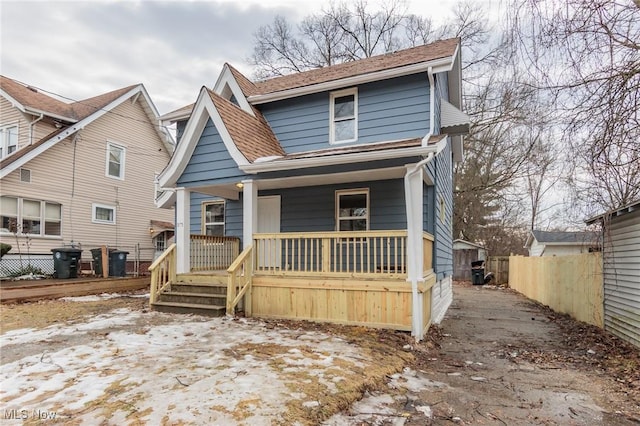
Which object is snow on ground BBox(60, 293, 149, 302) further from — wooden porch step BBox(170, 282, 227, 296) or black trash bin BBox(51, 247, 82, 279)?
wooden porch step BBox(170, 282, 227, 296)

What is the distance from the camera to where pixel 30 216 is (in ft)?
43.9

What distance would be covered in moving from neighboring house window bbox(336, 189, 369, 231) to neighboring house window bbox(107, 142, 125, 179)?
1173 cm

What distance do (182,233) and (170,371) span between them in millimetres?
4615

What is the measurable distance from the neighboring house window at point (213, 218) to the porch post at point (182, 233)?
7.83 feet

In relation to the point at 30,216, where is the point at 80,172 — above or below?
above

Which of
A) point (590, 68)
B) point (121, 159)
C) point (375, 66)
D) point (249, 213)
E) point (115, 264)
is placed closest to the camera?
point (590, 68)

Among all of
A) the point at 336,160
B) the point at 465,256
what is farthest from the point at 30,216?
the point at 465,256

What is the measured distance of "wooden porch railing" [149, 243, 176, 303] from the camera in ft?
26.7

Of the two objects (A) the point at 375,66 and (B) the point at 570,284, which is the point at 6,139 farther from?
(B) the point at 570,284

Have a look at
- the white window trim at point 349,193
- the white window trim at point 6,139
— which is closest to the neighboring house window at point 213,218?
the white window trim at point 349,193

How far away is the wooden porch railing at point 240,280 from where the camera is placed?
7281mm

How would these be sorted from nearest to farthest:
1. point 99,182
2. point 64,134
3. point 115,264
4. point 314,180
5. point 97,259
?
point 314,180, point 115,264, point 97,259, point 64,134, point 99,182

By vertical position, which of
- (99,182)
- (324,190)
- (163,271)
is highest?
(99,182)

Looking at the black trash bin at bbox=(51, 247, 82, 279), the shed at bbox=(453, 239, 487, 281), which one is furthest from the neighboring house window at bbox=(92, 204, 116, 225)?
the shed at bbox=(453, 239, 487, 281)
